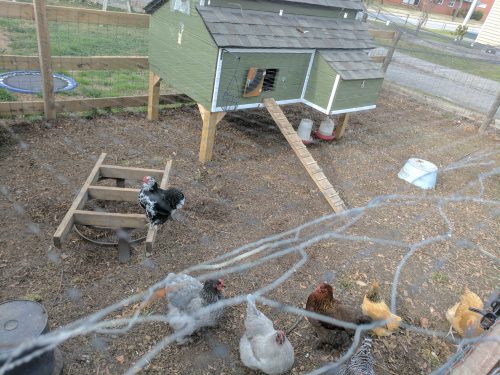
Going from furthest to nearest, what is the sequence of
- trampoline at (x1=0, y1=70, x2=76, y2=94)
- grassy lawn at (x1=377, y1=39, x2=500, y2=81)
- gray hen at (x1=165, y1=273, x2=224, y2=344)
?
grassy lawn at (x1=377, y1=39, x2=500, y2=81)
trampoline at (x1=0, y1=70, x2=76, y2=94)
gray hen at (x1=165, y1=273, x2=224, y2=344)

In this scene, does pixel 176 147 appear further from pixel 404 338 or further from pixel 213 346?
pixel 404 338

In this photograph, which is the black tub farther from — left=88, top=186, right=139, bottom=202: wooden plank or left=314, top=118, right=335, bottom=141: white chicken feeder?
left=314, top=118, right=335, bottom=141: white chicken feeder

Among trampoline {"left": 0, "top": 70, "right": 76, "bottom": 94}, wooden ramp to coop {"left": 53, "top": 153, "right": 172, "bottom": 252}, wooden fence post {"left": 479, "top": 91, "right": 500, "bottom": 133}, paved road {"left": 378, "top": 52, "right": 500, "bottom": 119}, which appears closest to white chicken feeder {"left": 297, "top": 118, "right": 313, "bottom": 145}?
wooden ramp to coop {"left": 53, "top": 153, "right": 172, "bottom": 252}

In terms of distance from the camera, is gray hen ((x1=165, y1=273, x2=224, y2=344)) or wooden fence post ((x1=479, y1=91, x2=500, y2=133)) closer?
gray hen ((x1=165, y1=273, x2=224, y2=344))

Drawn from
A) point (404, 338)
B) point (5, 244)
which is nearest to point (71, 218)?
point (5, 244)

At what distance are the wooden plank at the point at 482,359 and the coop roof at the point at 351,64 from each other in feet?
13.6

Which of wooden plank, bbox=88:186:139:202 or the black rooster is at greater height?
the black rooster

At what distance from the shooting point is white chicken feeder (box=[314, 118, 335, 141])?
6301 mm

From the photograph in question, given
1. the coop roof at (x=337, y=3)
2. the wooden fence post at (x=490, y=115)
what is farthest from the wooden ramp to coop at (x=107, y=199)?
the wooden fence post at (x=490, y=115)

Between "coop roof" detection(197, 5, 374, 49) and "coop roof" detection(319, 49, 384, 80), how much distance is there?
10cm

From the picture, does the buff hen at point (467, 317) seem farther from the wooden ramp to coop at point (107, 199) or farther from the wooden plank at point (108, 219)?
the wooden plank at point (108, 219)

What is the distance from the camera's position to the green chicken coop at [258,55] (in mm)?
4461

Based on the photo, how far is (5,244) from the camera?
325cm

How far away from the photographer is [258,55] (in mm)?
4762
